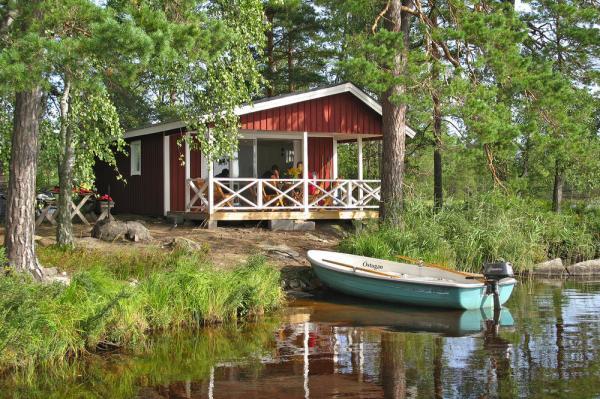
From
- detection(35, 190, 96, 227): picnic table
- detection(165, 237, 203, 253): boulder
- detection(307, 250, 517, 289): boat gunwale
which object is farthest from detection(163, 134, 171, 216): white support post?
detection(307, 250, 517, 289): boat gunwale

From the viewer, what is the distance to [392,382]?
7.49 metres

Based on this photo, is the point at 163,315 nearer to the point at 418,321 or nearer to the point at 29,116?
the point at 29,116

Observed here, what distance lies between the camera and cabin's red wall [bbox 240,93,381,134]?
18.5 m

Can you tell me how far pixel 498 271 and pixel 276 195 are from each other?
844cm

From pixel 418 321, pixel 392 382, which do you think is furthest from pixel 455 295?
pixel 392 382

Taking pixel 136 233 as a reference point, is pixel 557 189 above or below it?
above

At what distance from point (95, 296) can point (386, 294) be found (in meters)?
5.59

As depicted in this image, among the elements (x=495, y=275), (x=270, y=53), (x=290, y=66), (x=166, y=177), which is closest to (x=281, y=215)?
(x=166, y=177)

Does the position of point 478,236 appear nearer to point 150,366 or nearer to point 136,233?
point 136,233

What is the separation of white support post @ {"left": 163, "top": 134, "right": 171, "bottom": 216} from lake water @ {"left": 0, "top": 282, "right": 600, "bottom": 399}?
357 inches

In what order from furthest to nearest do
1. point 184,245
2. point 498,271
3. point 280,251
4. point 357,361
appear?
point 280,251
point 184,245
point 498,271
point 357,361

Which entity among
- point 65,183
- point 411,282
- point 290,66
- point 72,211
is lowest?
point 411,282

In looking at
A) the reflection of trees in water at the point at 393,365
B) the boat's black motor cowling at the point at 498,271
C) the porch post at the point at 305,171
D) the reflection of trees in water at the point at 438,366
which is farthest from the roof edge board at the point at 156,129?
the reflection of trees in water at the point at 438,366

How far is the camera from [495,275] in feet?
38.3
